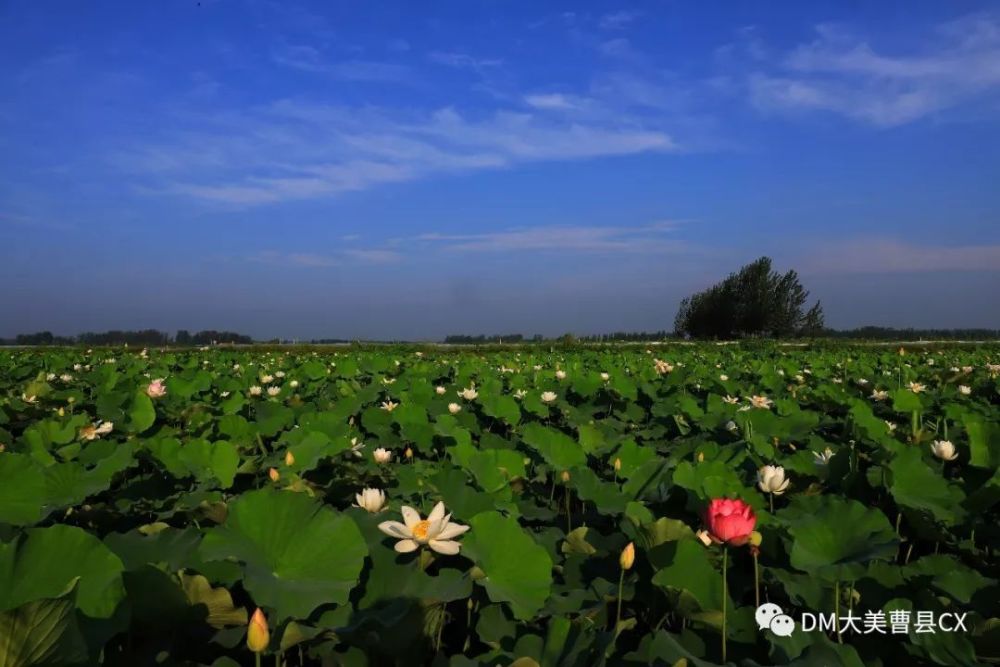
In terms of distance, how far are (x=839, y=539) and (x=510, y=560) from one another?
809 millimetres

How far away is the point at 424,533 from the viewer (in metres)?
1.37

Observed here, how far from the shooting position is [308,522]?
4.35ft

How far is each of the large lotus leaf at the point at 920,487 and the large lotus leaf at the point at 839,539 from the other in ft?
1.48

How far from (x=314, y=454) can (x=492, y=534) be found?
1.17 m

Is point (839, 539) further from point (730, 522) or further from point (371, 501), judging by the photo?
point (371, 501)

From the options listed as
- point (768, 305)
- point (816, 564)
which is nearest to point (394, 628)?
point (816, 564)

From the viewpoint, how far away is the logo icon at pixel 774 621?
1.30 meters

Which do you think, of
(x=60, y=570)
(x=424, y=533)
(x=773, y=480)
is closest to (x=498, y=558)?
(x=424, y=533)

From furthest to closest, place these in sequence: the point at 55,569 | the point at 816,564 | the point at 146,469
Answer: the point at 146,469, the point at 816,564, the point at 55,569

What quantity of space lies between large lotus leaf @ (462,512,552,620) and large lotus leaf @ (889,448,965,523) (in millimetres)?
1247

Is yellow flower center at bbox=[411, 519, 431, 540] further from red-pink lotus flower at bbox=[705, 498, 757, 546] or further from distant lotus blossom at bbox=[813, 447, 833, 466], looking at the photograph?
distant lotus blossom at bbox=[813, 447, 833, 466]

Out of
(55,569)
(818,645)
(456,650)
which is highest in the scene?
(55,569)

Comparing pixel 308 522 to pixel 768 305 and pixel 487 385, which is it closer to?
pixel 487 385

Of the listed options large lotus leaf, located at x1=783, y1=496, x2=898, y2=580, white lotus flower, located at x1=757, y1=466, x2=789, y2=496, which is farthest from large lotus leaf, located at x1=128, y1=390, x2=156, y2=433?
large lotus leaf, located at x1=783, y1=496, x2=898, y2=580
